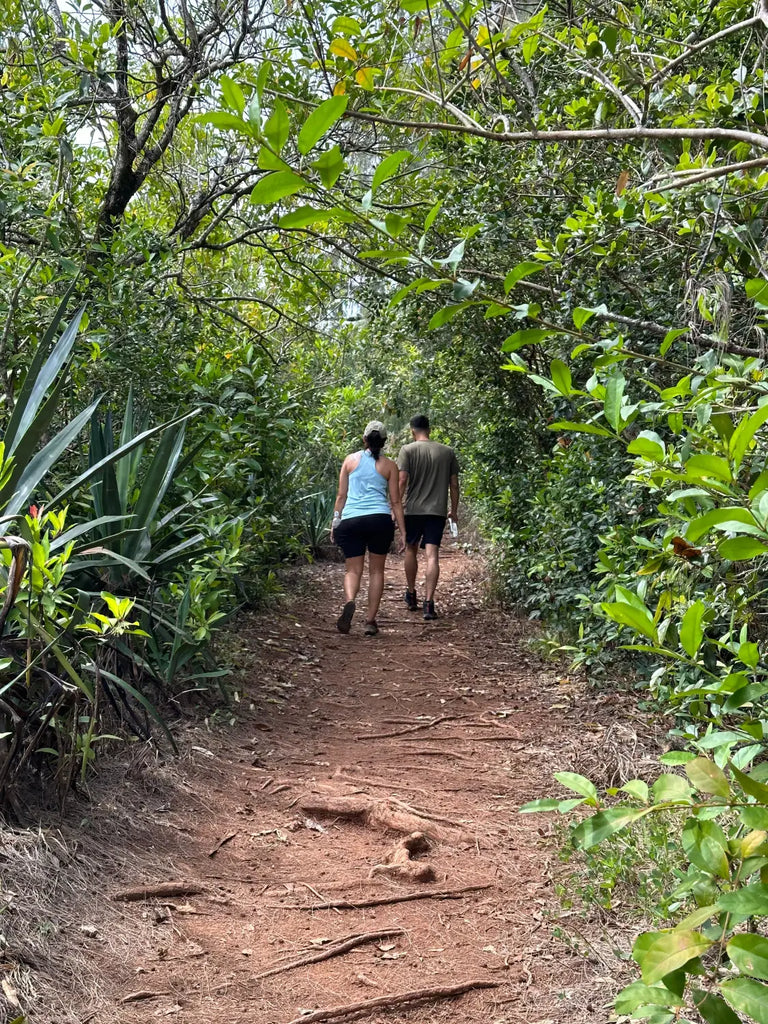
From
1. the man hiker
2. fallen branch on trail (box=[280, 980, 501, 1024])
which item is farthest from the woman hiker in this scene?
fallen branch on trail (box=[280, 980, 501, 1024])

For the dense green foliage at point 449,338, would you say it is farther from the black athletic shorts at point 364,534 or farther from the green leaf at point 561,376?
the black athletic shorts at point 364,534

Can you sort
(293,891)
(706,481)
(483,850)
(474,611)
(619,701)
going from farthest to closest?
(474,611) → (619,701) → (483,850) → (293,891) → (706,481)

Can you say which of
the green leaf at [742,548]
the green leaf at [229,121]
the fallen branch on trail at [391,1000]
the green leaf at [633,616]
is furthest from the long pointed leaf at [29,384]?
the green leaf at [742,548]

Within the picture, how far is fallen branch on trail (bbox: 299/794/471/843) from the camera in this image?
Answer: 151 inches

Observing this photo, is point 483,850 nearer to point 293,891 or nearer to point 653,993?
point 293,891

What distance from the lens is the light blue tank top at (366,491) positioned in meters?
7.59

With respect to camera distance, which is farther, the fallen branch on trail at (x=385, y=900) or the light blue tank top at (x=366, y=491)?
the light blue tank top at (x=366, y=491)

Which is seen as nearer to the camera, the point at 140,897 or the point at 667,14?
the point at 140,897

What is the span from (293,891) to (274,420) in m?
4.07

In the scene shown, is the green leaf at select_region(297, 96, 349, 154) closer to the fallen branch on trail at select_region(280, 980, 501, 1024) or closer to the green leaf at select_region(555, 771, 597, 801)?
the green leaf at select_region(555, 771, 597, 801)

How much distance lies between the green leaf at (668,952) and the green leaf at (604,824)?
14 cm

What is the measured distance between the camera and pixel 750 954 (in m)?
1.12

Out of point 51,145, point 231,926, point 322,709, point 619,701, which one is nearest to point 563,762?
point 619,701

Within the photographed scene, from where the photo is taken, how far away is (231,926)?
311cm
